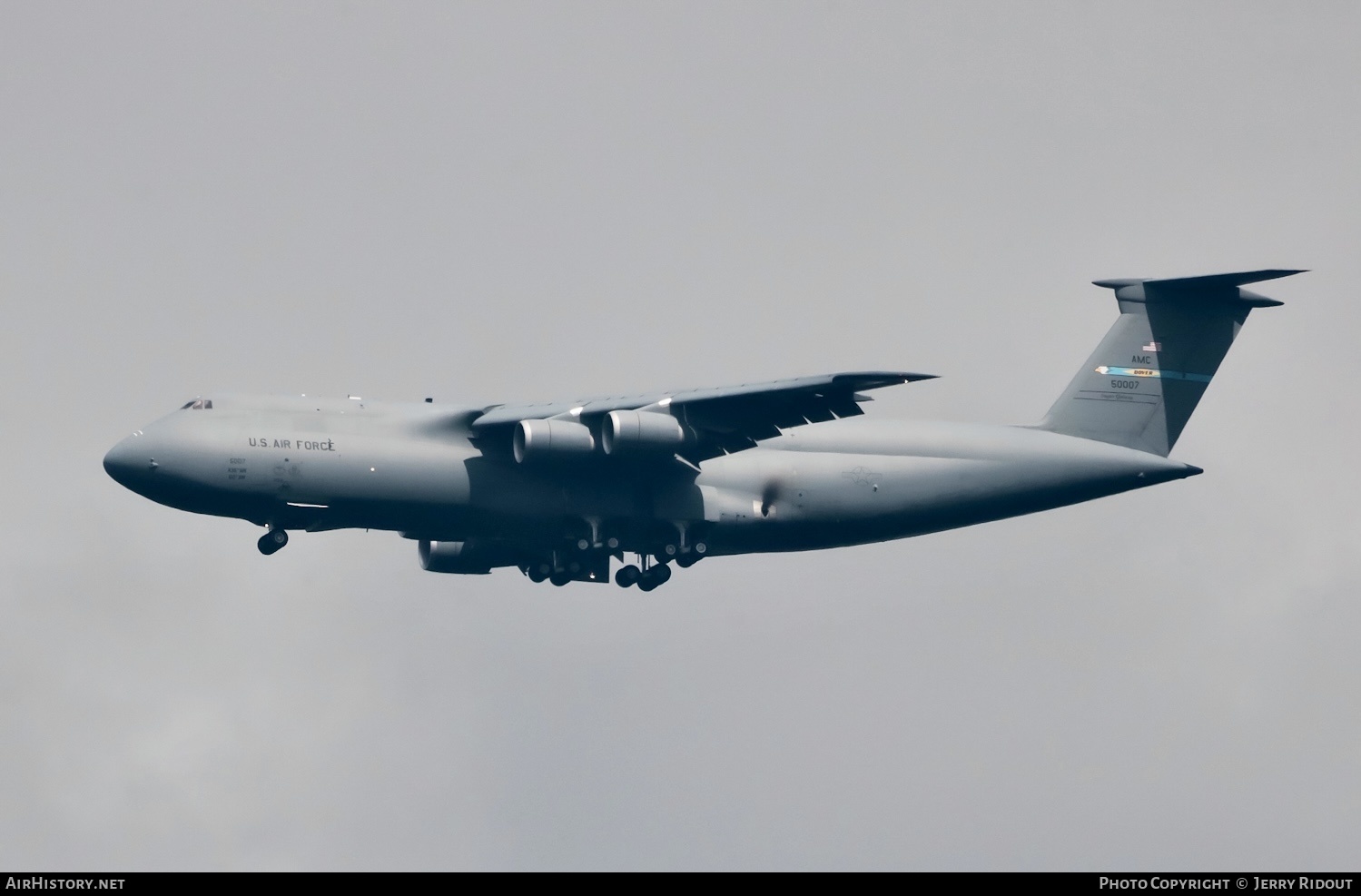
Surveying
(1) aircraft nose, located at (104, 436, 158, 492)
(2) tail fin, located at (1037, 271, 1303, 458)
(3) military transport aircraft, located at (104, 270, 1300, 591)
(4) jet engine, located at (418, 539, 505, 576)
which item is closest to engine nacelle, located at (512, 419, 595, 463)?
(3) military transport aircraft, located at (104, 270, 1300, 591)

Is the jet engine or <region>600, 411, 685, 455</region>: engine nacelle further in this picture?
the jet engine

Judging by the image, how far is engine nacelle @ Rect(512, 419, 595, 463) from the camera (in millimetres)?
28547

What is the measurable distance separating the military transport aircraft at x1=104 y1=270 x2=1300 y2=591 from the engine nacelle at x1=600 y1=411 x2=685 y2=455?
0.09 ft

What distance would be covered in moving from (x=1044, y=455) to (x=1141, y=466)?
56.6 inches

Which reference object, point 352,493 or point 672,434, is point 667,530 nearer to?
point 672,434

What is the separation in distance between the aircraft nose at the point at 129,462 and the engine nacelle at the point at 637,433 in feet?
18.2

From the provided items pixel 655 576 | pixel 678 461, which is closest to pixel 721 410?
pixel 678 461

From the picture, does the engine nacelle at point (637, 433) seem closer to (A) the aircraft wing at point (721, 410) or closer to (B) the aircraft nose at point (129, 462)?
(A) the aircraft wing at point (721, 410)

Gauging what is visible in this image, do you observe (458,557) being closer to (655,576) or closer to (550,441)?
(655,576)

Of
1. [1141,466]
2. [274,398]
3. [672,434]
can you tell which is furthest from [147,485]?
[1141,466]

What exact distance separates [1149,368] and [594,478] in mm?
8538

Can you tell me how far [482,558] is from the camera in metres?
31.7

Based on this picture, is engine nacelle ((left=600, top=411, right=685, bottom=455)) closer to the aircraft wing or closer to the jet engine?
the aircraft wing

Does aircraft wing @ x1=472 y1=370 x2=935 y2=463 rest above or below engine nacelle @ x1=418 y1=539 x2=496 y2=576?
above
